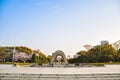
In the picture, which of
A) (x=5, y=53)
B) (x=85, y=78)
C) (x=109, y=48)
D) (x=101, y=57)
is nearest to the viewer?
(x=85, y=78)

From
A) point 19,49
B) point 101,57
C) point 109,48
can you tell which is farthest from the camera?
point 19,49

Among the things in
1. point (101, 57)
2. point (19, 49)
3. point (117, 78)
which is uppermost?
point (19, 49)

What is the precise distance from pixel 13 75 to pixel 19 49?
161 ft

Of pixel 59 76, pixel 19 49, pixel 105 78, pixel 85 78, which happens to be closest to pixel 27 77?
pixel 59 76

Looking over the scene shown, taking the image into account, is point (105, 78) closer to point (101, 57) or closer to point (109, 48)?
point (101, 57)

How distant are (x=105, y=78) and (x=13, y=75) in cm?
574

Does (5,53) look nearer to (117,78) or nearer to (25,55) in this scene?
A: (25,55)

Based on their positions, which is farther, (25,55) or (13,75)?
(25,55)

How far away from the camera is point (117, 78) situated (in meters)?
10.9

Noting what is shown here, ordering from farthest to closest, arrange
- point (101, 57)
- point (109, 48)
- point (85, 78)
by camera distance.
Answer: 1. point (109, 48)
2. point (101, 57)
3. point (85, 78)

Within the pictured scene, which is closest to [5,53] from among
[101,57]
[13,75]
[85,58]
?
[85,58]

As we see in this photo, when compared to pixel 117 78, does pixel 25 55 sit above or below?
above

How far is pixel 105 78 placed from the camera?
10836mm

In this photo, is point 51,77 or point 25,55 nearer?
point 51,77
